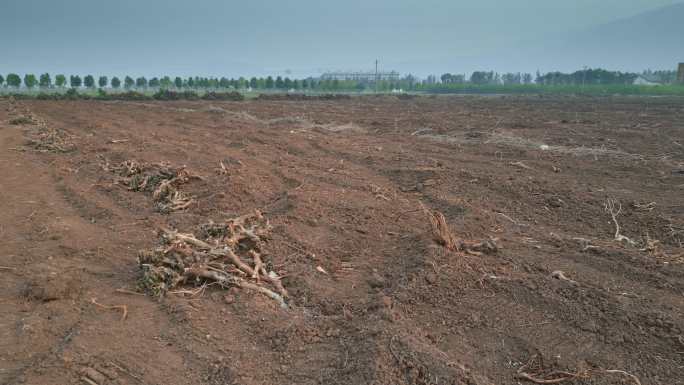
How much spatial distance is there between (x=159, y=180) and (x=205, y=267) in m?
3.98

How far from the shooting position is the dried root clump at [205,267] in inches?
174

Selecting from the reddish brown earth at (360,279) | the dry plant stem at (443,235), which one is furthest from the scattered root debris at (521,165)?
the dry plant stem at (443,235)

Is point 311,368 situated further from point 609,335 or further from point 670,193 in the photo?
point 670,193

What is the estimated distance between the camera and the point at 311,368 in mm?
3379

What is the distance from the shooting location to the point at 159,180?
316 inches

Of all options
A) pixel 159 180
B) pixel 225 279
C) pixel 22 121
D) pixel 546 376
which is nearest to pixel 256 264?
pixel 225 279

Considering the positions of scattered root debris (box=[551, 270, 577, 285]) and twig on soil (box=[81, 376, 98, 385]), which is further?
scattered root debris (box=[551, 270, 577, 285])

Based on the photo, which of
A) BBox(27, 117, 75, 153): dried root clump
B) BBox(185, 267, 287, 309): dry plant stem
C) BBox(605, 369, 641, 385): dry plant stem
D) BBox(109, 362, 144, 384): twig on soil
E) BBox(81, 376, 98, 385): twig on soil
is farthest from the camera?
BBox(27, 117, 75, 153): dried root clump

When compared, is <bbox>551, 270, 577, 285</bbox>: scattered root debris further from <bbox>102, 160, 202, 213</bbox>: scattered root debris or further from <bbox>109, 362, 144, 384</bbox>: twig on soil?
<bbox>102, 160, 202, 213</bbox>: scattered root debris

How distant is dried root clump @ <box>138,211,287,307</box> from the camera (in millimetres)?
4426

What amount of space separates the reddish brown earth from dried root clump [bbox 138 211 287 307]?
14cm

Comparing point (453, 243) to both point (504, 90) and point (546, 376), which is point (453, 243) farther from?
point (504, 90)

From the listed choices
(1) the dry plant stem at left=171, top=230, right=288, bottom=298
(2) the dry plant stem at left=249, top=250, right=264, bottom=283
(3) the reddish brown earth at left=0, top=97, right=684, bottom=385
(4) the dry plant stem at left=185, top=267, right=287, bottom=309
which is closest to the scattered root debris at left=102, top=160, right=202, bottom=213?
(3) the reddish brown earth at left=0, top=97, right=684, bottom=385

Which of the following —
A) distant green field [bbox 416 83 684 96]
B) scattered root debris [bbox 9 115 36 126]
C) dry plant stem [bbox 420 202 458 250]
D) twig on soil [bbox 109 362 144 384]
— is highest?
distant green field [bbox 416 83 684 96]
